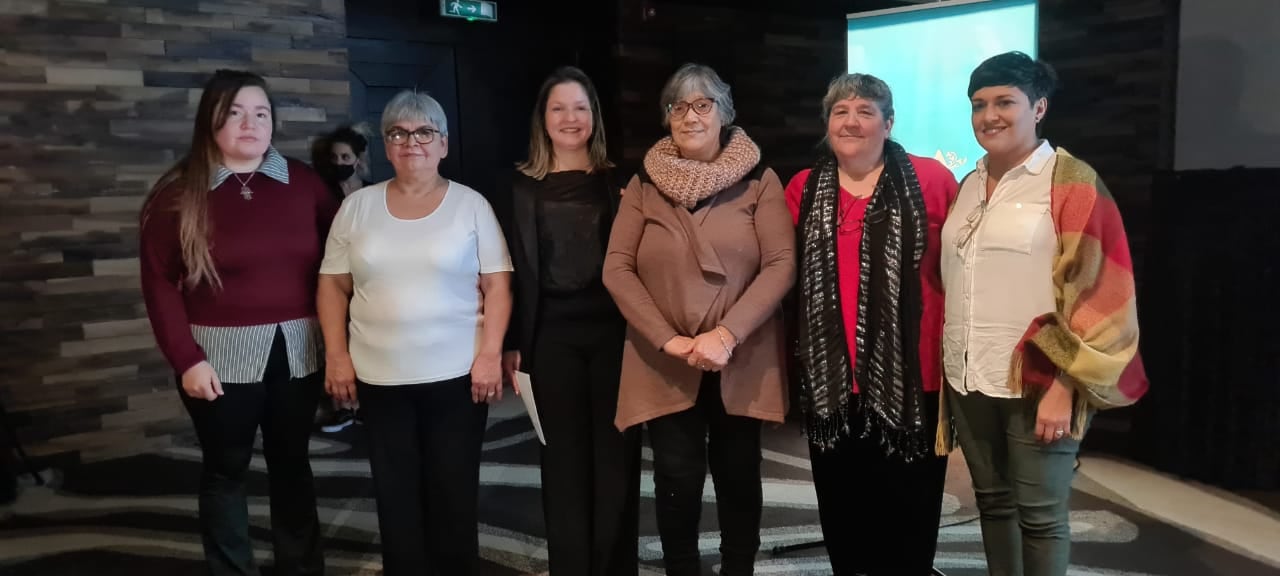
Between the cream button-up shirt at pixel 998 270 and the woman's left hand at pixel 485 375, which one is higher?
the cream button-up shirt at pixel 998 270

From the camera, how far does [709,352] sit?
1.75 m

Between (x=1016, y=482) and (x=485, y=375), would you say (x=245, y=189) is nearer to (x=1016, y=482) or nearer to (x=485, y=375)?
(x=485, y=375)

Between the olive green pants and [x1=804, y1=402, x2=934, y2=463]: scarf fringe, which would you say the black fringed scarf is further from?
the olive green pants

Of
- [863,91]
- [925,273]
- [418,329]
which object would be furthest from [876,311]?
[418,329]

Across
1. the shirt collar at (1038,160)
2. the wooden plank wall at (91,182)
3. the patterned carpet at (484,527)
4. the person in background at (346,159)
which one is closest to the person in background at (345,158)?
the person in background at (346,159)

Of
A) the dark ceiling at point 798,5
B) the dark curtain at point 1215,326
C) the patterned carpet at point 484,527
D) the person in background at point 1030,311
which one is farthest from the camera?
the dark ceiling at point 798,5

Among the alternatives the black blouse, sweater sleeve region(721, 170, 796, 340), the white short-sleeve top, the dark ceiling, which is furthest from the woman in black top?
the dark ceiling

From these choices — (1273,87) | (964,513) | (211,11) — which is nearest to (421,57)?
(211,11)

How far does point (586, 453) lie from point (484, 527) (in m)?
0.97

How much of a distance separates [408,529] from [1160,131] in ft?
10.1

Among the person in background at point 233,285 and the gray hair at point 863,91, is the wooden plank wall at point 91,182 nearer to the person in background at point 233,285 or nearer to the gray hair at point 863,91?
the person in background at point 233,285

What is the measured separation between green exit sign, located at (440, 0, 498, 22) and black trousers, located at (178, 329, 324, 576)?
9.20 ft

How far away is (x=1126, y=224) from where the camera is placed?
3.30 metres

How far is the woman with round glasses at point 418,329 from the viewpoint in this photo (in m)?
1.93
